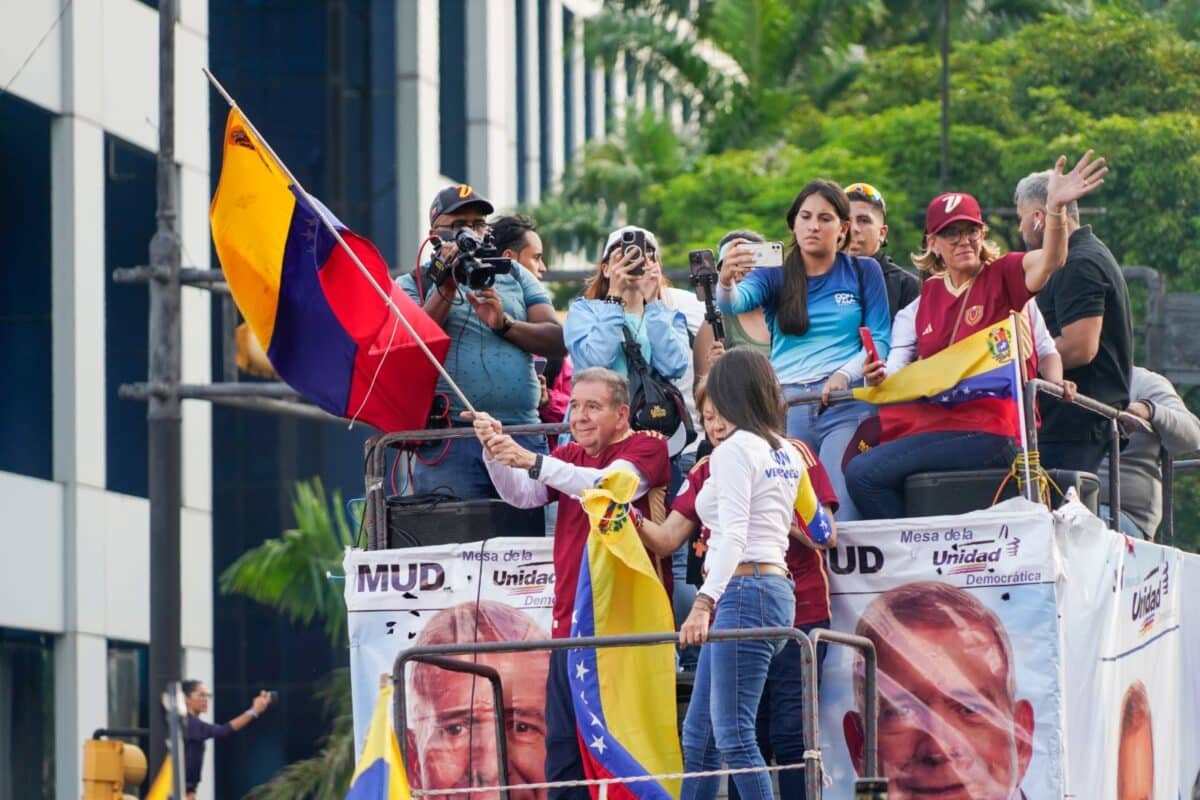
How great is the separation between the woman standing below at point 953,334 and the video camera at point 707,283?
1.01 m

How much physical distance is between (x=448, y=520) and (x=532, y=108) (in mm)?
31650

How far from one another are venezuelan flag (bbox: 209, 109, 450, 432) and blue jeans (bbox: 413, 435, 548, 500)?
17cm

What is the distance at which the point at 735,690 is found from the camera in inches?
331

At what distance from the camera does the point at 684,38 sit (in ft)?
124

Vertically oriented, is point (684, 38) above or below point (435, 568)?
above

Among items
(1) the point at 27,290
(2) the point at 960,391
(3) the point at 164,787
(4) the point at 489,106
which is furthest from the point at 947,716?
(4) the point at 489,106

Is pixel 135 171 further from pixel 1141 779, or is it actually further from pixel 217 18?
pixel 1141 779

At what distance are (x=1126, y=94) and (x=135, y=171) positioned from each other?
470 inches

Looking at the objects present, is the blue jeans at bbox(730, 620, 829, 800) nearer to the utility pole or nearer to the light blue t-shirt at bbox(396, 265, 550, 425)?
the light blue t-shirt at bbox(396, 265, 550, 425)

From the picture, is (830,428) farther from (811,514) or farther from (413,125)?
(413,125)

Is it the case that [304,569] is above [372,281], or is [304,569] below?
below

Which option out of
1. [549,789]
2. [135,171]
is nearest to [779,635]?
[549,789]

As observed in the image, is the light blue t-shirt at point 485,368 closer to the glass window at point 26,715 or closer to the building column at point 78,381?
the glass window at point 26,715

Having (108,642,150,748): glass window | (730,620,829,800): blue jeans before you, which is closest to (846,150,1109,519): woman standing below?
(730,620,829,800): blue jeans
